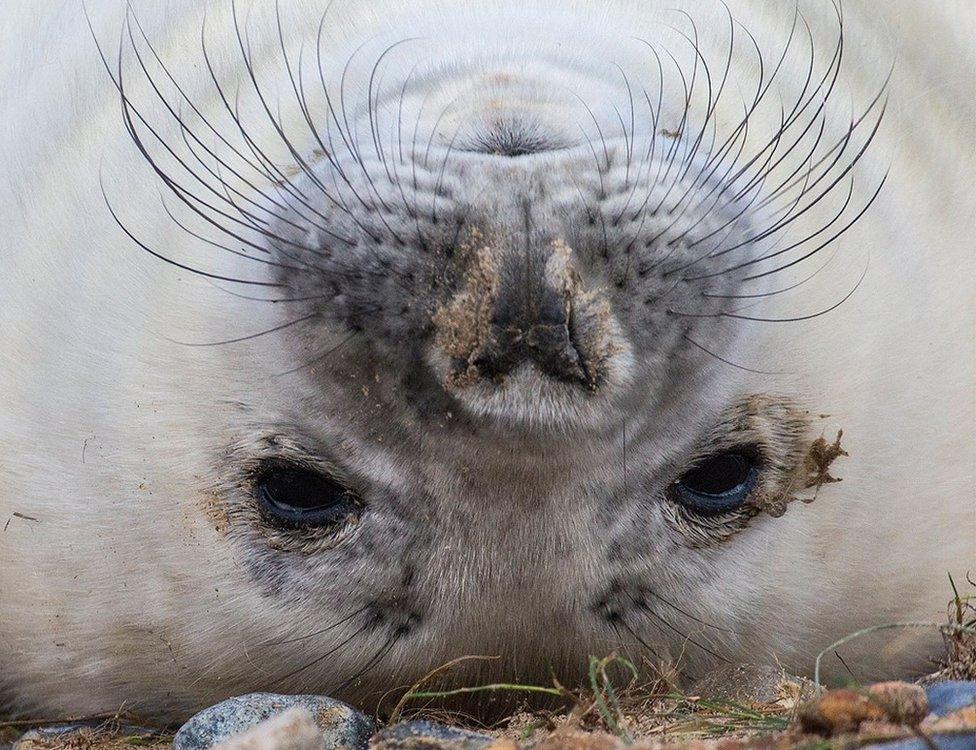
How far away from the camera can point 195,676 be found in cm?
314

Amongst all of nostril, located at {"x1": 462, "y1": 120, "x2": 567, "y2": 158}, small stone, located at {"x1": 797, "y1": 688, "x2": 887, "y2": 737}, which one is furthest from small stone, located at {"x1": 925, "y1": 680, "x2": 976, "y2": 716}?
nostril, located at {"x1": 462, "y1": 120, "x2": 567, "y2": 158}

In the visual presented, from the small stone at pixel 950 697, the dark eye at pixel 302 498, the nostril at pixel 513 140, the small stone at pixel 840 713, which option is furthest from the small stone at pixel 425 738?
the nostril at pixel 513 140

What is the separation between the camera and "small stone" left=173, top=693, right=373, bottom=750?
2.84m

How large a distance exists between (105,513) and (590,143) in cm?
130

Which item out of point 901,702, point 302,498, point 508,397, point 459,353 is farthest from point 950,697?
point 302,498

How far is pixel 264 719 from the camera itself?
9.38 ft

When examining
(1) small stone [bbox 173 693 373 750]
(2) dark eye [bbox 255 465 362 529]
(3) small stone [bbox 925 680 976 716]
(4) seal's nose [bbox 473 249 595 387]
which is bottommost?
(1) small stone [bbox 173 693 373 750]

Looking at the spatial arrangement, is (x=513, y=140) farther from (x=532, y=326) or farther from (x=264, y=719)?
(x=264, y=719)

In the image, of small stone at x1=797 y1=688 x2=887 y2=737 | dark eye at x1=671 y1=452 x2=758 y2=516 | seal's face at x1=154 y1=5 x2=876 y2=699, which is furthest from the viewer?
dark eye at x1=671 y1=452 x2=758 y2=516

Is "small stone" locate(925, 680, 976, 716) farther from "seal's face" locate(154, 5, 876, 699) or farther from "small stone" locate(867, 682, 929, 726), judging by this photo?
"seal's face" locate(154, 5, 876, 699)

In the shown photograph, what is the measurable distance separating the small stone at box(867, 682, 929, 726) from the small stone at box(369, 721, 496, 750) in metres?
0.69

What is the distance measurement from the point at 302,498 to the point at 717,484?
859mm

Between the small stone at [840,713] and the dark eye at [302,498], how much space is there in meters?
1.02

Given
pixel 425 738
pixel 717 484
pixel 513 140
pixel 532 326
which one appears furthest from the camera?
pixel 717 484
